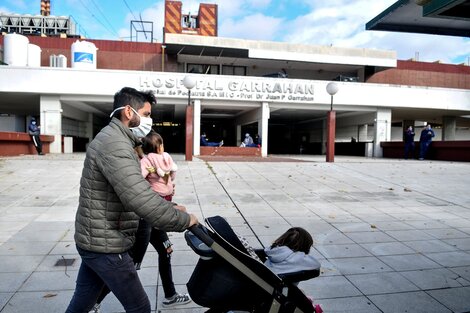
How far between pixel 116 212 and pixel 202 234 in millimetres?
528

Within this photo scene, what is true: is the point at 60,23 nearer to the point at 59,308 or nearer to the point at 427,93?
the point at 427,93

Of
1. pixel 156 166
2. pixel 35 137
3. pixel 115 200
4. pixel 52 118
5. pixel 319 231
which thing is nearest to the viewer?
pixel 115 200

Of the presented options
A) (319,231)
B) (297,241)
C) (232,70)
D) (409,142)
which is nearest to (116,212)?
(297,241)

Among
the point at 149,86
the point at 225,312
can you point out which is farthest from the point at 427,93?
the point at 225,312

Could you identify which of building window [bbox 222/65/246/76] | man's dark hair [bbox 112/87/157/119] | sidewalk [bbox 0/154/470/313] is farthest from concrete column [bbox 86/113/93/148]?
man's dark hair [bbox 112/87/157/119]

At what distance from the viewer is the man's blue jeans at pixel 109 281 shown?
204cm

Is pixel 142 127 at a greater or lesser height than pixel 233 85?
lesser

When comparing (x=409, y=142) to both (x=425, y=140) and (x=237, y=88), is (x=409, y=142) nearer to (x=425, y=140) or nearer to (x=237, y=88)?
(x=425, y=140)

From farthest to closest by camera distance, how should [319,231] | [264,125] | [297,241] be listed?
[264,125]
[319,231]
[297,241]

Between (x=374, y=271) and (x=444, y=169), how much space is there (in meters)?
11.0

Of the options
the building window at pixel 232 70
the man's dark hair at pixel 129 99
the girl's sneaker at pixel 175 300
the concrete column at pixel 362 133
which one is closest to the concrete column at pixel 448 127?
the concrete column at pixel 362 133

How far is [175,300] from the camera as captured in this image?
313 cm

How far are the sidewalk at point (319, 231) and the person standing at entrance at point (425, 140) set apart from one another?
8026 mm

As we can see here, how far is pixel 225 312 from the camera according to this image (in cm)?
212
